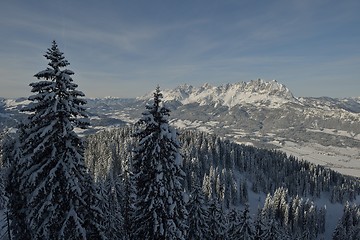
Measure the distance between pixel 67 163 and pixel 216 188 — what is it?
140 meters

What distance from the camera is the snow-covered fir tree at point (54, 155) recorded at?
57.2 feet

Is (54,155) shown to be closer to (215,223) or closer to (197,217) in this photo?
(197,217)

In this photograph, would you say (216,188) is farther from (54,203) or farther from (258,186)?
(54,203)

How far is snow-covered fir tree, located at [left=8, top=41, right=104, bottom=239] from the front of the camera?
17.4 m

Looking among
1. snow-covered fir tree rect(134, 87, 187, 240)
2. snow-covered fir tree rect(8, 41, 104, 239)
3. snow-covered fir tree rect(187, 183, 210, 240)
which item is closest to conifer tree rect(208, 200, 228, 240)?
snow-covered fir tree rect(187, 183, 210, 240)

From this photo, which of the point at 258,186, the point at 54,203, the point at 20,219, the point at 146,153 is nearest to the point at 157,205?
the point at 146,153

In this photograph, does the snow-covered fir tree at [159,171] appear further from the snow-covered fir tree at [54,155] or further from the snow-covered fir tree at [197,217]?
the snow-covered fir tree at [197,217]

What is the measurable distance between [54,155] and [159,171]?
785 cm

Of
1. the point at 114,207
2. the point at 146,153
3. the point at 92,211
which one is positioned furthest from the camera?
the point at 114,207

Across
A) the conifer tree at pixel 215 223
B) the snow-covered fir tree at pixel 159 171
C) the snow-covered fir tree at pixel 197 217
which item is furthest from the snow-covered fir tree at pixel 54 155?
the conifer tree at pixel 215 223

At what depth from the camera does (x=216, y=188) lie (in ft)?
498

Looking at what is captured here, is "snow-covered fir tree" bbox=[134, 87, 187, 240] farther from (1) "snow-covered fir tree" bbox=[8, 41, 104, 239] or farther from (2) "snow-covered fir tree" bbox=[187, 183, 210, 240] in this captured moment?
(2) "snow-covered fir tree" bbox=[187, 183, 210, 240]

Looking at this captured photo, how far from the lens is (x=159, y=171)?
22266mm

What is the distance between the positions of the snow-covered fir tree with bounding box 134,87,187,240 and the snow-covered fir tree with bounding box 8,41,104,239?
18.4 feet
